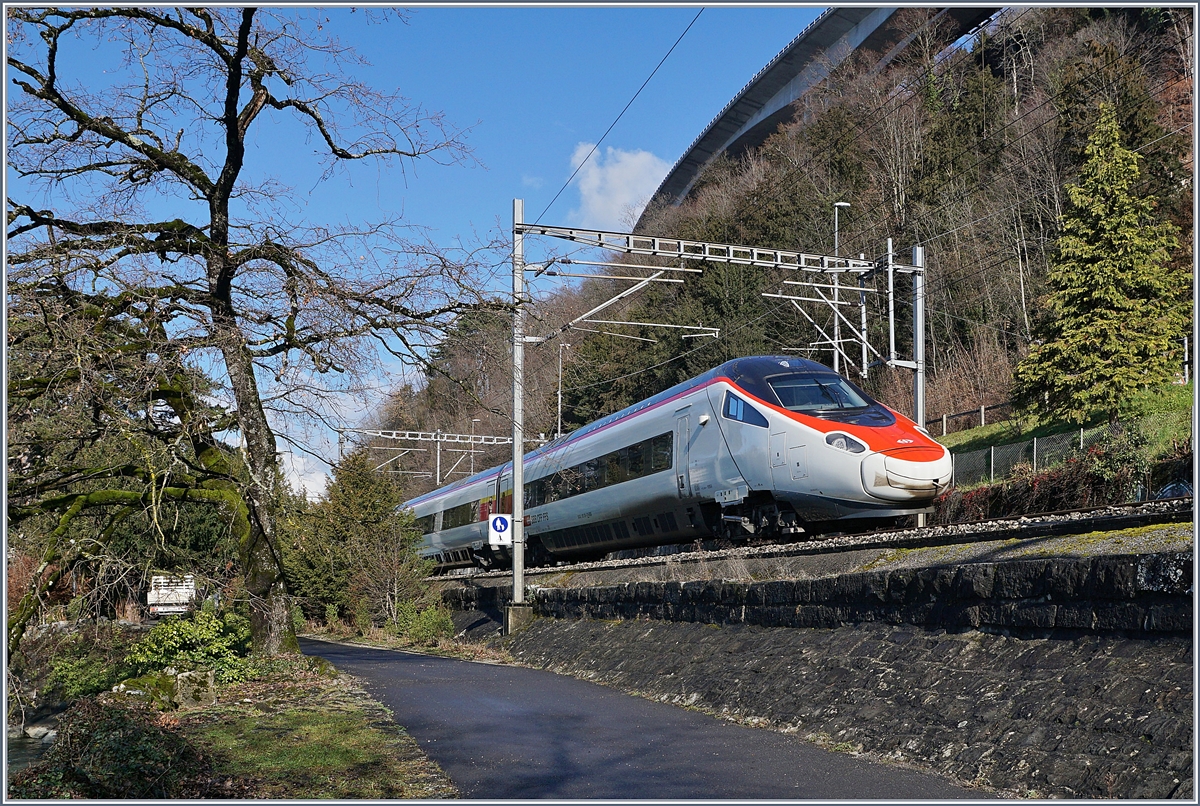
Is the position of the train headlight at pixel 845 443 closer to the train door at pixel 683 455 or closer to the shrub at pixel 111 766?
the train door at pixel 683 455

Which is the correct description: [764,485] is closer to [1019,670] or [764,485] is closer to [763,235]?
[1019,670]

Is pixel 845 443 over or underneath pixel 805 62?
underneath

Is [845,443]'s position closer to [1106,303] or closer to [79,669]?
[79,669]

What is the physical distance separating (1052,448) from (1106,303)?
492cm

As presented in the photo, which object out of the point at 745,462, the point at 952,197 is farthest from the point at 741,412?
the point at 952,197

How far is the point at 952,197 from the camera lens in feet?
144

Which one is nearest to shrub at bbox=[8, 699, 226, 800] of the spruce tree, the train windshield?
the train windshield

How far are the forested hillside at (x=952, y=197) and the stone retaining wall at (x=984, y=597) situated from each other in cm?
1610

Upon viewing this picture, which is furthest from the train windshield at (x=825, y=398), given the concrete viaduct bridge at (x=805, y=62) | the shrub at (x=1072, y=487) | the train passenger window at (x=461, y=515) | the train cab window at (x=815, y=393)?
the concrete viaduct bridge at (x=805, y=62)

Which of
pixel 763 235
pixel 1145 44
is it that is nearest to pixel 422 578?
pixel 763 235

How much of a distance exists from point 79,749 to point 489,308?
16.6ft

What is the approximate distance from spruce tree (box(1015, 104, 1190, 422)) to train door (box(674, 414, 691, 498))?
14.2 meters

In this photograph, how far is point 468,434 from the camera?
3466 centimetres

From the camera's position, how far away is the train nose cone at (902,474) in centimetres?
1547
